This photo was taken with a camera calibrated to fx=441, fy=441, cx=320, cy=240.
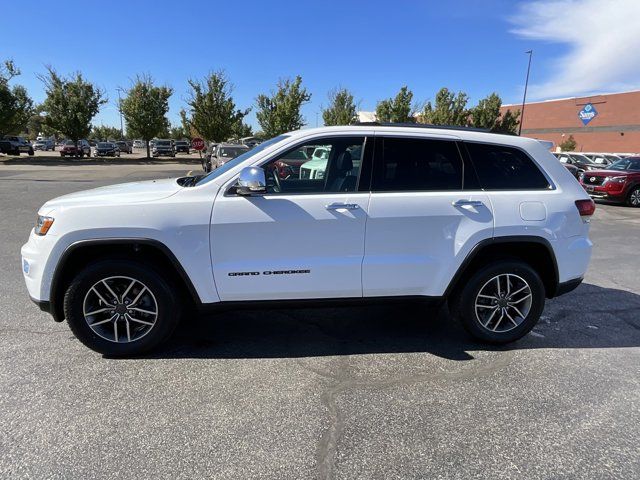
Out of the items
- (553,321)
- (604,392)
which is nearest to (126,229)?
(604,392)

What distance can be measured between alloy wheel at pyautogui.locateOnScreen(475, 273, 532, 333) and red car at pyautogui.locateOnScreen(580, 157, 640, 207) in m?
13.0

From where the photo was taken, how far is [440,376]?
3.34 meters

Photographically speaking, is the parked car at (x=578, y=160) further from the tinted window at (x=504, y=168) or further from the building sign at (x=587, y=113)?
the building sign at (x=587, y=113)

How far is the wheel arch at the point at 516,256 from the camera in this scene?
362 cm

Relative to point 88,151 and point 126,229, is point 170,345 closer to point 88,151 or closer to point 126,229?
point 126,229

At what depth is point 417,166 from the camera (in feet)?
11.9

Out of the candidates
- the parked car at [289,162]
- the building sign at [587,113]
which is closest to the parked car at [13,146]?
the parked car at [289,162]

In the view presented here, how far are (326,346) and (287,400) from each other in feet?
2.87

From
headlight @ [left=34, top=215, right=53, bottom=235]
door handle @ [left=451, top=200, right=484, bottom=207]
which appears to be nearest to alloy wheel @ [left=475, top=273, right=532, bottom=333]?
door handle @ [left=451, top=200, right=484, bottom=207]

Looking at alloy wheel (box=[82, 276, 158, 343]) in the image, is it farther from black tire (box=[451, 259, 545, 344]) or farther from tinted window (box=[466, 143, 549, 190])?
tinted window (box=[466, 143, 549, 190])

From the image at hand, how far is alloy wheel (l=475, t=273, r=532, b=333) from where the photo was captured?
3.79 metres

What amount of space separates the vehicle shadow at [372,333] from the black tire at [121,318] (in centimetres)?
21

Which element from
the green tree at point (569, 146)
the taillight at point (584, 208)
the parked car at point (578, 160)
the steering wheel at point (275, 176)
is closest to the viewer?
the steering wheel at point (275, 176)

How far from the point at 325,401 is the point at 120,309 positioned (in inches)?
68.9
